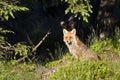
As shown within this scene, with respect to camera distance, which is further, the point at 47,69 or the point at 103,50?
the point at 103,50

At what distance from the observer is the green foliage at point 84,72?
27.0 feet

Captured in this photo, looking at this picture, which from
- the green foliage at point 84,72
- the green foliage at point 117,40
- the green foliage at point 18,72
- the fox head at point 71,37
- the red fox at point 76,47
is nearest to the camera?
the green foliage at point 84,72

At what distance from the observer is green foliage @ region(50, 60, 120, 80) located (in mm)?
8219

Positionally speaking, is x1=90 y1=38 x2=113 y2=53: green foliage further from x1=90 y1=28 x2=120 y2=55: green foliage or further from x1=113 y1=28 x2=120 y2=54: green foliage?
x1=113 y1=28 x2=120 y2=54: green foliage

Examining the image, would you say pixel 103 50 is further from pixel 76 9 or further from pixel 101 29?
pixel 76 9

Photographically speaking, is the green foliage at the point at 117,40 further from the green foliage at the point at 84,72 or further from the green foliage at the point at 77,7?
the green foliage at the point at 77,7

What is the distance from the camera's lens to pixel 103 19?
12484 millimetres

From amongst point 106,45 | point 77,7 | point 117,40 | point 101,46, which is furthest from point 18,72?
point 117,40

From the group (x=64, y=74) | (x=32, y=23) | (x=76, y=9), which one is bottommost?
(x=32, y=23)

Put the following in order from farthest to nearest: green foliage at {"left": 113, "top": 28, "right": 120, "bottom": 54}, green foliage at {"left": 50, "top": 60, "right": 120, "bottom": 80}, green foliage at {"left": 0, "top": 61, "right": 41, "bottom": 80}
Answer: green foliage at {"left": 113, "top": 28, "right": 120, "bottom": 54}, green foliage at {"left": 0, "top": 61, "right": 41, "bottom": 80}, green foliage at {"left": 50, "top": 60, "right": 120, "bottom": 80}

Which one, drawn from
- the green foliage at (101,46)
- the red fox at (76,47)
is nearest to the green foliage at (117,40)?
the green foliage at (101,46)

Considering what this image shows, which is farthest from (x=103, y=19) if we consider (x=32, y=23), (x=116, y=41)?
(x=32, y=23)

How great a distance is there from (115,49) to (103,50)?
33cm

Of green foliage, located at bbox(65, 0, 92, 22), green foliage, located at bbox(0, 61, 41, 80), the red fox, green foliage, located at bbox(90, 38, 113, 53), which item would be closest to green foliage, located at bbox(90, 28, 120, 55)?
green foliage, located at bbox(90, 38, 113, 53)
